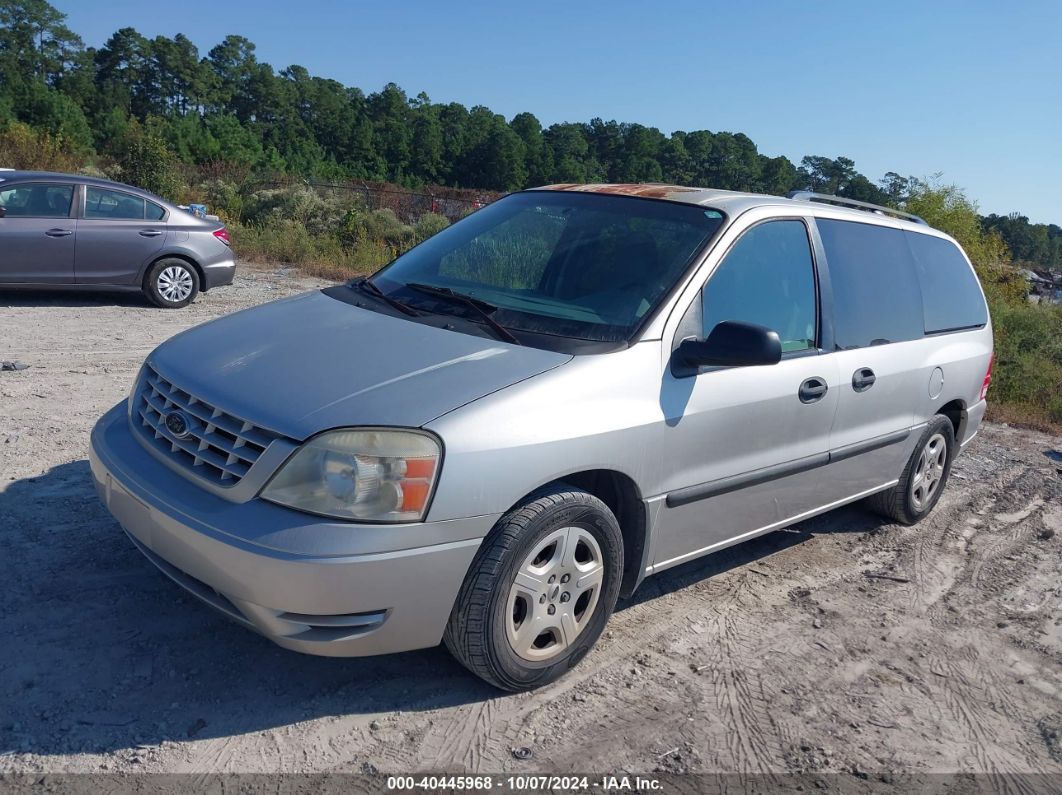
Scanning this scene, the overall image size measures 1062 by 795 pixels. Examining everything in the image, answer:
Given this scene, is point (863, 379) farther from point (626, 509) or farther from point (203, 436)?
point (203, 436)

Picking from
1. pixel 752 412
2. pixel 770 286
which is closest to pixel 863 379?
pixel 770 286

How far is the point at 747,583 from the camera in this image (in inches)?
188

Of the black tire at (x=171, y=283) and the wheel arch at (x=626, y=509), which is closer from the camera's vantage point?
the wheel arch at (x=626, y=509)

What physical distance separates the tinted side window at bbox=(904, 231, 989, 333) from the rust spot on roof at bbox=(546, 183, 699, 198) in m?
1.76

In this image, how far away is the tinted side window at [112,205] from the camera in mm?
10477

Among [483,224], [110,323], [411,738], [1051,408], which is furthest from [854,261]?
[110,323]

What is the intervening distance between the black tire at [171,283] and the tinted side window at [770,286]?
28.2 ft

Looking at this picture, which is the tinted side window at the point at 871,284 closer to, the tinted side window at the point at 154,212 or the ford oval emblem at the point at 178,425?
the ford oval emblem at the point at 178,425

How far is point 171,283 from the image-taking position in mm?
11086

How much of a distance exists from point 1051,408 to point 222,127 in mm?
54193

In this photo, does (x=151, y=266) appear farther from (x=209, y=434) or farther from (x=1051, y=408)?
(x=1051, y=408)

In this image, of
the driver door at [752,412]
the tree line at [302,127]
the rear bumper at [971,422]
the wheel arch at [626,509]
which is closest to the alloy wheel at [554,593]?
the wheel arch at [626,509]

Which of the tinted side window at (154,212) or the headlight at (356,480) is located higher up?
the headlight at (356,480)

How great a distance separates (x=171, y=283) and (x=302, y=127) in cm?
7573
